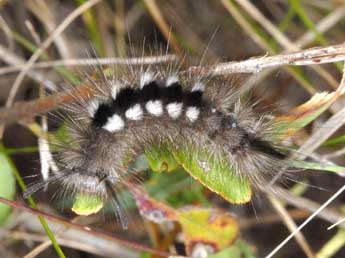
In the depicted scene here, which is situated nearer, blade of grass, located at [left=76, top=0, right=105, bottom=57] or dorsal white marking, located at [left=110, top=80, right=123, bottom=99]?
dorsal white marking, located at [left=110, top=80, right=123, bottom=99]

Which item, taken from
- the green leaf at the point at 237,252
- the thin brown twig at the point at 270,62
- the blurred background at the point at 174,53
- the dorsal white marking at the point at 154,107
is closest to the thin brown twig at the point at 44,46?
the blurred background at the point at 174,53

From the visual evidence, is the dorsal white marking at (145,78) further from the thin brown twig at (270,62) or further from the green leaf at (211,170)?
the green leaf at (211,170)

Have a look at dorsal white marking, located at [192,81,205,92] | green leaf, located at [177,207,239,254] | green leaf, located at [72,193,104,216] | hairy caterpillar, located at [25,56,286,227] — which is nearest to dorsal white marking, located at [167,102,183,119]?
hairy caterpillar, located at [25,56,286,227]

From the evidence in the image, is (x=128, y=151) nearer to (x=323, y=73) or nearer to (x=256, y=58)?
(x=256, y=58)

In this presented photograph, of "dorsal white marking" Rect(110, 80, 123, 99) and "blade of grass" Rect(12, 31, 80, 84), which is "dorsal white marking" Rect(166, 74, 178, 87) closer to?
"dorsal white marking" Rect(110, 80, 123, 99)

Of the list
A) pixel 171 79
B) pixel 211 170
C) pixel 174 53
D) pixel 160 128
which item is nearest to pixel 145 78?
pixel 171 79
